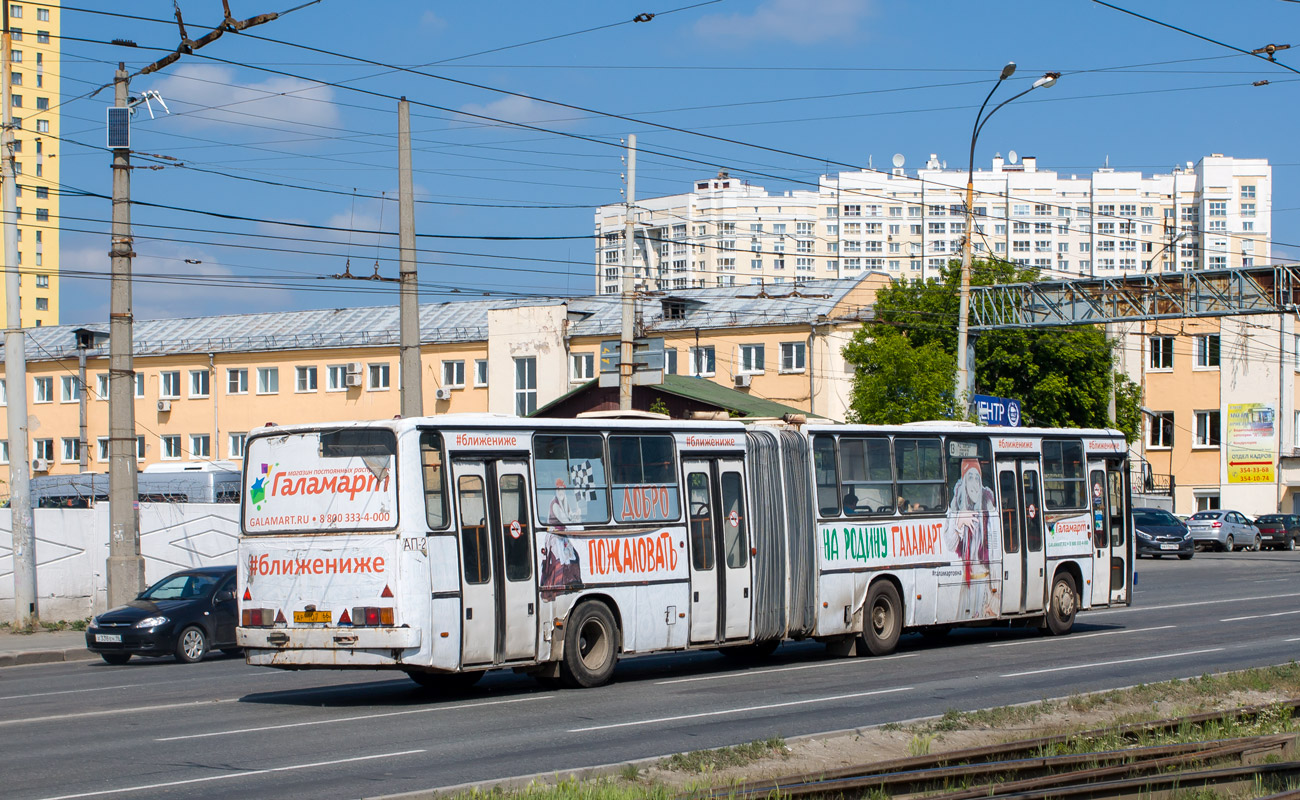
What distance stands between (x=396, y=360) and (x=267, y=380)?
7350 millimetres

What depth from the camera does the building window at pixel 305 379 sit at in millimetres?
70250

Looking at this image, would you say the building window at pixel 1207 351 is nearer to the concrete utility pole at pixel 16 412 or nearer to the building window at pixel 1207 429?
the building window at pixel 1207 429

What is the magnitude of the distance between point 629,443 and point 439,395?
174 feet

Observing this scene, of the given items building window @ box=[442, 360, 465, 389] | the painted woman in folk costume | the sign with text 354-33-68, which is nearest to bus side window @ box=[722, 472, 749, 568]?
the painted woman in folk costume

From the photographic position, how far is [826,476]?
1809 cm

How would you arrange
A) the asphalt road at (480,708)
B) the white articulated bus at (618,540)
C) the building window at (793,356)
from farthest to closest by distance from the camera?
the building window at (793,356)
the white articulated bus at (618,540)
the asphalt road at (480,708)

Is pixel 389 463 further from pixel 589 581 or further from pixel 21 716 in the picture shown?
pixel 21 716

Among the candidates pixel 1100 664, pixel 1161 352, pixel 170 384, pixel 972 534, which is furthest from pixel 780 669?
pixel 170 384

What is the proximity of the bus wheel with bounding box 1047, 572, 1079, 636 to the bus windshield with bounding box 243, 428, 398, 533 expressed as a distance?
451 inches


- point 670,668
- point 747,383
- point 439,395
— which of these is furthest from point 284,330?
point 670,668

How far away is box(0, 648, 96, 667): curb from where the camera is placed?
69.5ft

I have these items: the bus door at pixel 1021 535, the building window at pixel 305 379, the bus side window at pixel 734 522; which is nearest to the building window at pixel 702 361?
the building window at pixel 305 379

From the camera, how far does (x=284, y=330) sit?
236ft

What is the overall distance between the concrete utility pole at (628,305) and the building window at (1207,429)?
44.9 meters
